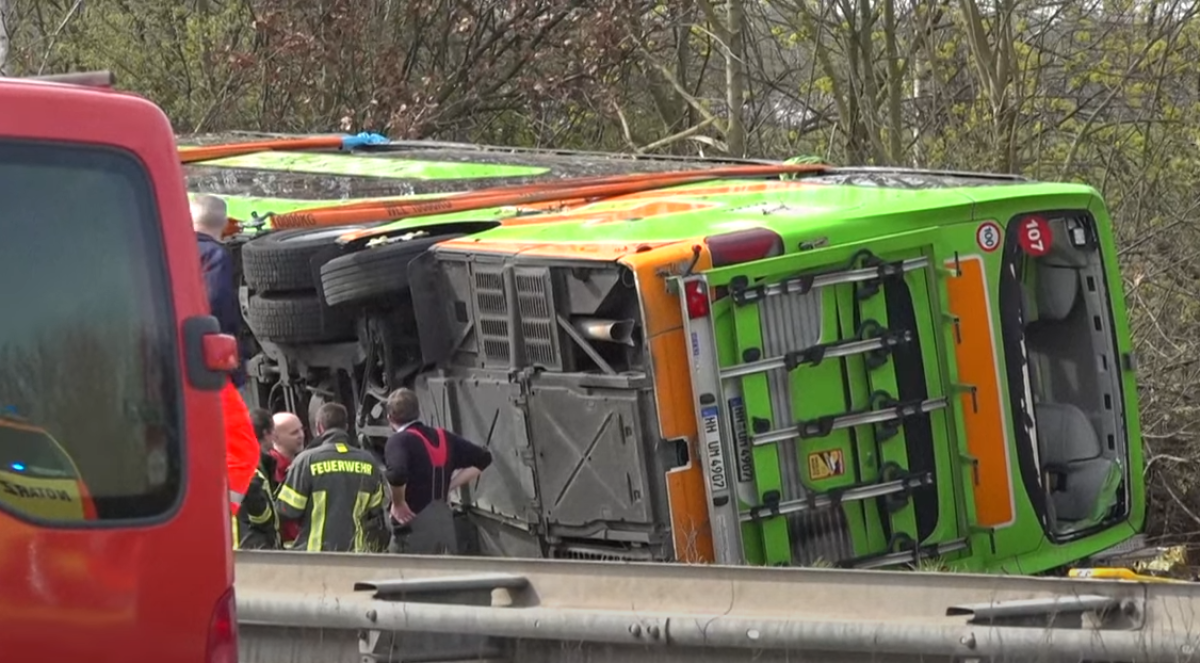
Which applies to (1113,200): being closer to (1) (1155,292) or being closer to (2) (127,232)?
(1) (1155,292)

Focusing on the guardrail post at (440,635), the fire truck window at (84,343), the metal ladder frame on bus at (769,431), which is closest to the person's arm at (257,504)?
the metal ladder frame on bus at (769,431)

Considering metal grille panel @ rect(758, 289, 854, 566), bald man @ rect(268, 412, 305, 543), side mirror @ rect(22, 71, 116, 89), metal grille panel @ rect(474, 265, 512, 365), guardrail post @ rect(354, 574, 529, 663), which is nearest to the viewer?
side mirror @ rect(22, 71, 116, 89)

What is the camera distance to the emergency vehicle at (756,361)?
7816mm

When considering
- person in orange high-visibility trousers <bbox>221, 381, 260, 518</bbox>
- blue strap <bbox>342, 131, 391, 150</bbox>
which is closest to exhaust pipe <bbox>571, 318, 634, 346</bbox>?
person in orange high-visibility trousers <bbox>221, 381, 260, 518</bbox>

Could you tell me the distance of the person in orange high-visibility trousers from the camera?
725 centimetres

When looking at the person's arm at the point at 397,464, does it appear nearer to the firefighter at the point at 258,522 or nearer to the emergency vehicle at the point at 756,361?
the emergency vehicle at the point at 756,361

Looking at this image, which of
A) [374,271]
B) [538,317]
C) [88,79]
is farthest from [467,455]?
[88,79]

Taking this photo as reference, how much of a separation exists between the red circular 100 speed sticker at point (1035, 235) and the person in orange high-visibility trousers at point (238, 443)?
359 centimetres

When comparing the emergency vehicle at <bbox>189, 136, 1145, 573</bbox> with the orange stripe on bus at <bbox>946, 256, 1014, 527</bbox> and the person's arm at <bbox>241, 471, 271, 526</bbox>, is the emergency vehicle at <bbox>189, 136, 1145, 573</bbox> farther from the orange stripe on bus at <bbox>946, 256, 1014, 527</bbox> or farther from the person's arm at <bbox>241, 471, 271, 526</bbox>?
the person's arm at <bbox>241, 471, 271, 526</bbox>

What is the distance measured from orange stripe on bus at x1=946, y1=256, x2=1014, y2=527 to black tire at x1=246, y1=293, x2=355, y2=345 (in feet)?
9.40

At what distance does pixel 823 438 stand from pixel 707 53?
37.3ft

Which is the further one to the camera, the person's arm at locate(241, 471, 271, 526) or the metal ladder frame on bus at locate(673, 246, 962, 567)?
the person's arm at locate(241, 471, 271, 526)

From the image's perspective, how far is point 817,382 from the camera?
26.6 ft

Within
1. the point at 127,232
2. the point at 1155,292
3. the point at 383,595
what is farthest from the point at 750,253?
the point at 1155,292
